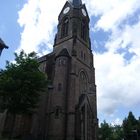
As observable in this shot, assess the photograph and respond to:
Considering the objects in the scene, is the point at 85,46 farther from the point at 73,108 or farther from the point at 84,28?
the point at 73,108

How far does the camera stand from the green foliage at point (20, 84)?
27984 mm

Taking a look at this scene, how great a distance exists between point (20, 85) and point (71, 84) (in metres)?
13.3

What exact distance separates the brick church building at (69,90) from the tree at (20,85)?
737 centimetres

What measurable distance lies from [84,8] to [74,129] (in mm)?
31971

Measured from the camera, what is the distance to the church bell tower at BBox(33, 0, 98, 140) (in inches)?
1446

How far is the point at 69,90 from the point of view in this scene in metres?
39.8

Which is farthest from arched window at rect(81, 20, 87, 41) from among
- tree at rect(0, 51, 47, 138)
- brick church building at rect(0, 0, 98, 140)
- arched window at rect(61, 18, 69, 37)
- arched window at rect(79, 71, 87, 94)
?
tree at rect(0, 51, 47, 138)

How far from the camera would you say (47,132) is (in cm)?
3684

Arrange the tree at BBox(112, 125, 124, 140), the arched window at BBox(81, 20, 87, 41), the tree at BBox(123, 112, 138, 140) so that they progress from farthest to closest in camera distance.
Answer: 1. the tree at BBox(112, 125, 124, 140)
2. the tree at BBox(123, 112, 138, 140)
3. the arched window at BBox(81, 20, 87, 41)

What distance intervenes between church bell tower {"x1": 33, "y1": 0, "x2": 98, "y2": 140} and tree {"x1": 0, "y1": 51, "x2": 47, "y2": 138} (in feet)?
24.2

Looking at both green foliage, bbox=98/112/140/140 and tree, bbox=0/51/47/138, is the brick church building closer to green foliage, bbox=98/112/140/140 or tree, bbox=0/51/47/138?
tree, bbox=0/51/47/138

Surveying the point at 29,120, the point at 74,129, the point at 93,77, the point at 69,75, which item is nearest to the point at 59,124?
the point at 74,129

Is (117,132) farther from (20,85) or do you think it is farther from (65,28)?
(20,85)

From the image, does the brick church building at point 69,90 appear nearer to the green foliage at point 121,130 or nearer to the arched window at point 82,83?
the arched window at point 82,83
